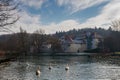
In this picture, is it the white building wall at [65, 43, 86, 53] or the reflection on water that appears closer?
the reflection on water

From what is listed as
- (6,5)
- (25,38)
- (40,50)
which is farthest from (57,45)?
(6,5)

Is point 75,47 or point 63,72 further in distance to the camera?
point 75,47

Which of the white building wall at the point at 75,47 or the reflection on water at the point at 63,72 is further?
the white building wall at the point at 75,47

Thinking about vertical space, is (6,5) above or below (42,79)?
above

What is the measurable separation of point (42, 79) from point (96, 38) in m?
147

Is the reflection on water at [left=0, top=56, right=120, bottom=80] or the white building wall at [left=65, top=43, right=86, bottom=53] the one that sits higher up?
the white building wall at [left=65, top=43, right=86, bottom=53]

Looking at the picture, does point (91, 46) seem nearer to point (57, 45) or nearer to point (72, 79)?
point (57, 45)

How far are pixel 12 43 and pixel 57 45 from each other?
31.6 meters

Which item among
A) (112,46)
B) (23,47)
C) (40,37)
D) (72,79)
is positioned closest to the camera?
(72,79)

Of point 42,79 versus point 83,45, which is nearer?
point 42,79

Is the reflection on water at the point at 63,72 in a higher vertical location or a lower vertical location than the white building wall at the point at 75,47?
lower

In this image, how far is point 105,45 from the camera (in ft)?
372

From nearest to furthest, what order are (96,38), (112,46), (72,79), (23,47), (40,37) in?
(72,79) → (112,46) → (23,47) → (40,37) → (96,38)

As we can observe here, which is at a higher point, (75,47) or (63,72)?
(75,47)
